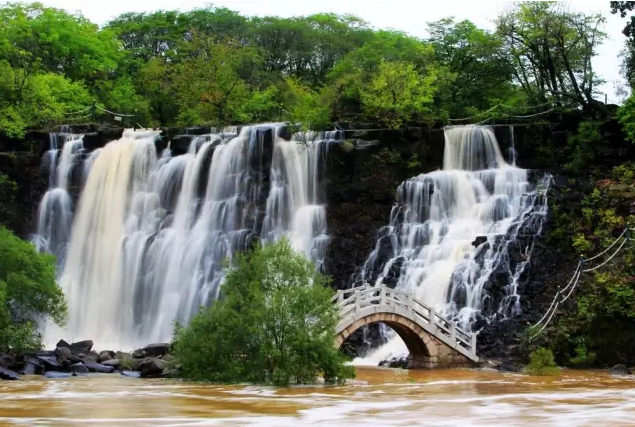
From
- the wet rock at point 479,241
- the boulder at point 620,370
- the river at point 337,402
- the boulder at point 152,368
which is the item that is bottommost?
the river at point 337,402

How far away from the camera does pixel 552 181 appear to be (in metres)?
45.9

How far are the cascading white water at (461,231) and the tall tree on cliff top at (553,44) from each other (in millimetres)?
5622

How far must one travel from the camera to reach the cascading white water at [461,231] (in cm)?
4009

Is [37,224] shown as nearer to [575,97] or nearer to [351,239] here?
[351,239]

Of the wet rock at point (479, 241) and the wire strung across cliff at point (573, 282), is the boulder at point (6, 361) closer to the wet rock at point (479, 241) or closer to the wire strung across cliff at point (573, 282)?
A: the wire strung across cliff at point (573, 282)

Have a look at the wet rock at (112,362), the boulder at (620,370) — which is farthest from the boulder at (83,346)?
the boulder at (620,370)

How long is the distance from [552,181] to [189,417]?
28.4 metres

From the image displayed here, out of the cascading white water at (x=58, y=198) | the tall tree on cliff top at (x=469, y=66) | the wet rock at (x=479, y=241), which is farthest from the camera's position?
the tall tree on cliff top at (x=469, y=66)

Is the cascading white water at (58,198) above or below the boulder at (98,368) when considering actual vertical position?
above

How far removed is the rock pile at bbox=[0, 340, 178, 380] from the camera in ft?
109

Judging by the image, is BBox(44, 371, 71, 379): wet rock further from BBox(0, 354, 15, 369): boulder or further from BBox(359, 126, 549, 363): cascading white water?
BBox(359, 126, 549, 363): cascading white water

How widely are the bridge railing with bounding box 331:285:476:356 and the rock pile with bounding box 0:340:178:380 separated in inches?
231

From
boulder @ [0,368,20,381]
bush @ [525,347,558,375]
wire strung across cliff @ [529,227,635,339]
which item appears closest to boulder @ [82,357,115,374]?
boulder @ [0,368,20,381]

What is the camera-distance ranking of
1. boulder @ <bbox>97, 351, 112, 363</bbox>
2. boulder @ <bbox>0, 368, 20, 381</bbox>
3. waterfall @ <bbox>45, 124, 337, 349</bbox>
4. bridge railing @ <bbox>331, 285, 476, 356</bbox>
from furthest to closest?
waterfall @ <bbox>45, 124, 337, 349</bbox>
boulder @ <bbox>97, 351, 112, 363</bbox>
bridge railing @ <bbox>331, 285, 476, 356</bbox>
boulder @ <bbox>0, 368, 20, 381</bbox>
